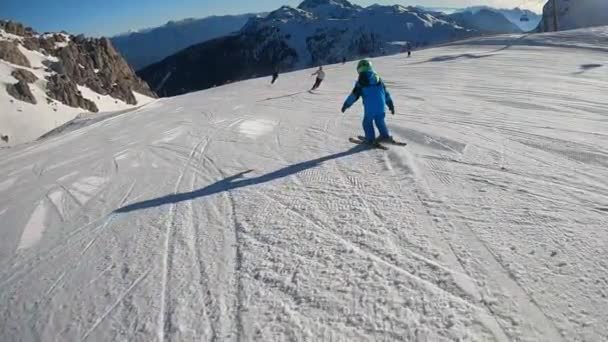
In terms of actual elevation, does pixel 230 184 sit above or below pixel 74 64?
below

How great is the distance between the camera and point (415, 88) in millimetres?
16281

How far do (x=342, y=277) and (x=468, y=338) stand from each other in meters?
1.07

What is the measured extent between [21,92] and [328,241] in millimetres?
54637

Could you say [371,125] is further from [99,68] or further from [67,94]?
[99,68]

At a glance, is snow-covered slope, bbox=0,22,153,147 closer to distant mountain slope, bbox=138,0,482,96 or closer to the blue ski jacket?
the blue ski jacket

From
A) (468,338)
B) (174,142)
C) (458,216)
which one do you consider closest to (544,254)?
(458,216)

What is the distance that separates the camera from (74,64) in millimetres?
57938

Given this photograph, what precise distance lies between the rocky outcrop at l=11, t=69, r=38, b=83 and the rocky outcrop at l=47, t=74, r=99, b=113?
67.3 inches

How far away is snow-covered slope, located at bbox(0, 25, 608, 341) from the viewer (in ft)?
9.59

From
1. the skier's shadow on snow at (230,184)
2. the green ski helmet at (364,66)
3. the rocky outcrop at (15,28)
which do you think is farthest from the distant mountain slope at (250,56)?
the skier's shadow on snow at (230,184)

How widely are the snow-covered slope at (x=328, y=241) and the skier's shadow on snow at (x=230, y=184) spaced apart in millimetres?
50

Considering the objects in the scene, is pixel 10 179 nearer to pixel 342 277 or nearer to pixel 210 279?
pixel 210 279

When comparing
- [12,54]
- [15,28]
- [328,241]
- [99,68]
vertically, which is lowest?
[328,241]

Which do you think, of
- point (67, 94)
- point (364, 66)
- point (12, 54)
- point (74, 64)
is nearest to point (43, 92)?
point (67, 94)
